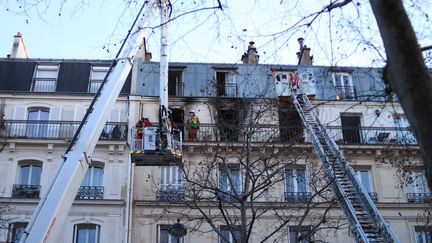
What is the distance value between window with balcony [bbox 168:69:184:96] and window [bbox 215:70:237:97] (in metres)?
1.65

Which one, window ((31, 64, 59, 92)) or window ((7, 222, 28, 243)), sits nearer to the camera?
window ((7, 222, 28, 243))

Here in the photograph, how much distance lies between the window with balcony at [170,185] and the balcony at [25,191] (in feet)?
15.9

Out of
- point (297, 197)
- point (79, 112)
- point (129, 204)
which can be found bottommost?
point (129, 204)

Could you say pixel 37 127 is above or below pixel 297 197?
above

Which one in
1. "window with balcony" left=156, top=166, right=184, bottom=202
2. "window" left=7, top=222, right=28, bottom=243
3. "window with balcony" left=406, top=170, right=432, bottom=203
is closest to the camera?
"window" left=7, top=222, right=28, bottom=243

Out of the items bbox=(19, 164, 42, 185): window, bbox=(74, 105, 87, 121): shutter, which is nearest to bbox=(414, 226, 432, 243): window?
bbox=(74, 105, 87, 121): shutter

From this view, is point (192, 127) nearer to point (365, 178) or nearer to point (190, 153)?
point (190, 153)

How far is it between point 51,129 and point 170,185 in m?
5.61

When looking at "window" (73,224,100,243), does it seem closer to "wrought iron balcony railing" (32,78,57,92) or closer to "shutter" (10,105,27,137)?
"shutter" (10,105,27,137)

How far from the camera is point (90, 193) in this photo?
2500 cm

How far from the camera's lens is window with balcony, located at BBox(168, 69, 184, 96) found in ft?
92.5

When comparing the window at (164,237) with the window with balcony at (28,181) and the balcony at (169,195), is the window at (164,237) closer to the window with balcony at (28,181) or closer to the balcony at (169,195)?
the balcony at (169,195)

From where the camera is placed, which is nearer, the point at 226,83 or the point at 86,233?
the point at 86,233

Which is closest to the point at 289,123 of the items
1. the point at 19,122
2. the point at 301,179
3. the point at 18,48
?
the point at 301,179
